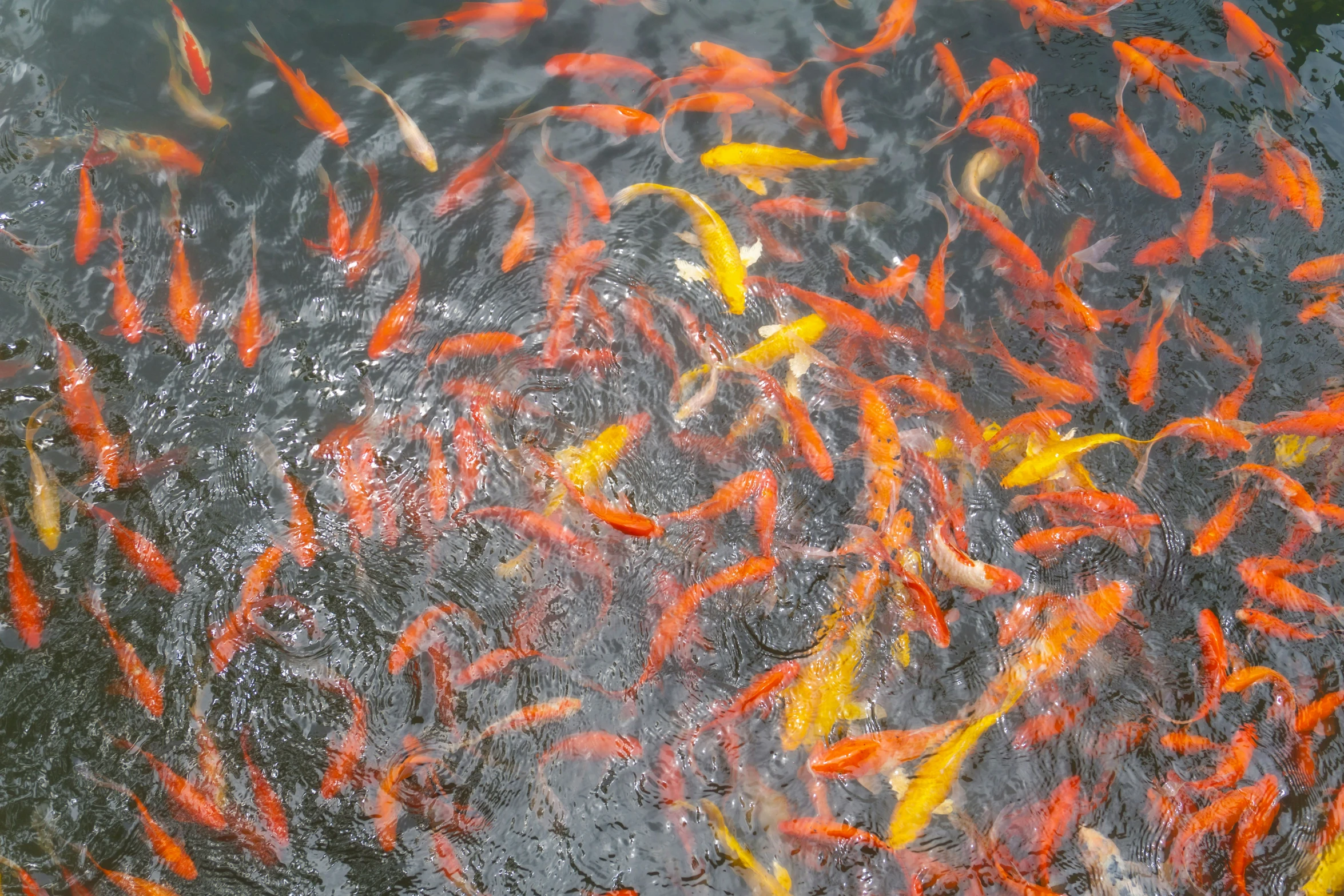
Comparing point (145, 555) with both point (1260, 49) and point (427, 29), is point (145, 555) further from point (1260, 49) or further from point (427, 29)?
point (1260, 49)

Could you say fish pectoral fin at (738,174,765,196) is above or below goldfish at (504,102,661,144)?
below

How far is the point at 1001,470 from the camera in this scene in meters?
3.55

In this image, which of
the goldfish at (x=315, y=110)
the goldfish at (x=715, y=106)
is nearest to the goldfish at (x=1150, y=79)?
the goldfish at (x=715, y=106)

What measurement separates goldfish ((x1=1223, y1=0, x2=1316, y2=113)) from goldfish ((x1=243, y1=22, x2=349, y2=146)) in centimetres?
455

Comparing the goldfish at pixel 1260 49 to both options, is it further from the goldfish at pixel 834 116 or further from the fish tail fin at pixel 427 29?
the fish tail fin at pixel 427 29

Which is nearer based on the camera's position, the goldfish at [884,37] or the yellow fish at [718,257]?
the yellow fish at [718,257]

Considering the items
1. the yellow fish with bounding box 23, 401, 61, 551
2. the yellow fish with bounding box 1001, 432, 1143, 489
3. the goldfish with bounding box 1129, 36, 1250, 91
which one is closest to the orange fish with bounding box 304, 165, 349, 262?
the yellow fish with bounding box 23, 401, 61, 551

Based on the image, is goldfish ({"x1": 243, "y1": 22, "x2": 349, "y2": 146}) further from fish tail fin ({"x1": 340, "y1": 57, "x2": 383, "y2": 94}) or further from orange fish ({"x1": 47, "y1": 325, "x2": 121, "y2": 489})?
orange fish ({"x1": 47, "y1": 325, "x2": 121, "y2": 489})

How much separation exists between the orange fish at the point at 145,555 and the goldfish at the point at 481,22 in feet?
8.91

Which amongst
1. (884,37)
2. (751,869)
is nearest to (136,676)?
(751,869)

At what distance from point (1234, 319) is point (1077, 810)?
2338 millimetres

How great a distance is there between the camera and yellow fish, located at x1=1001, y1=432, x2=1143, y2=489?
3.52 metres

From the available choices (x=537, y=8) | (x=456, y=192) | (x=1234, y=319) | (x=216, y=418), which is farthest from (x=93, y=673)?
(x=1234, y=319)

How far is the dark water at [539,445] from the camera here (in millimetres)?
2936
